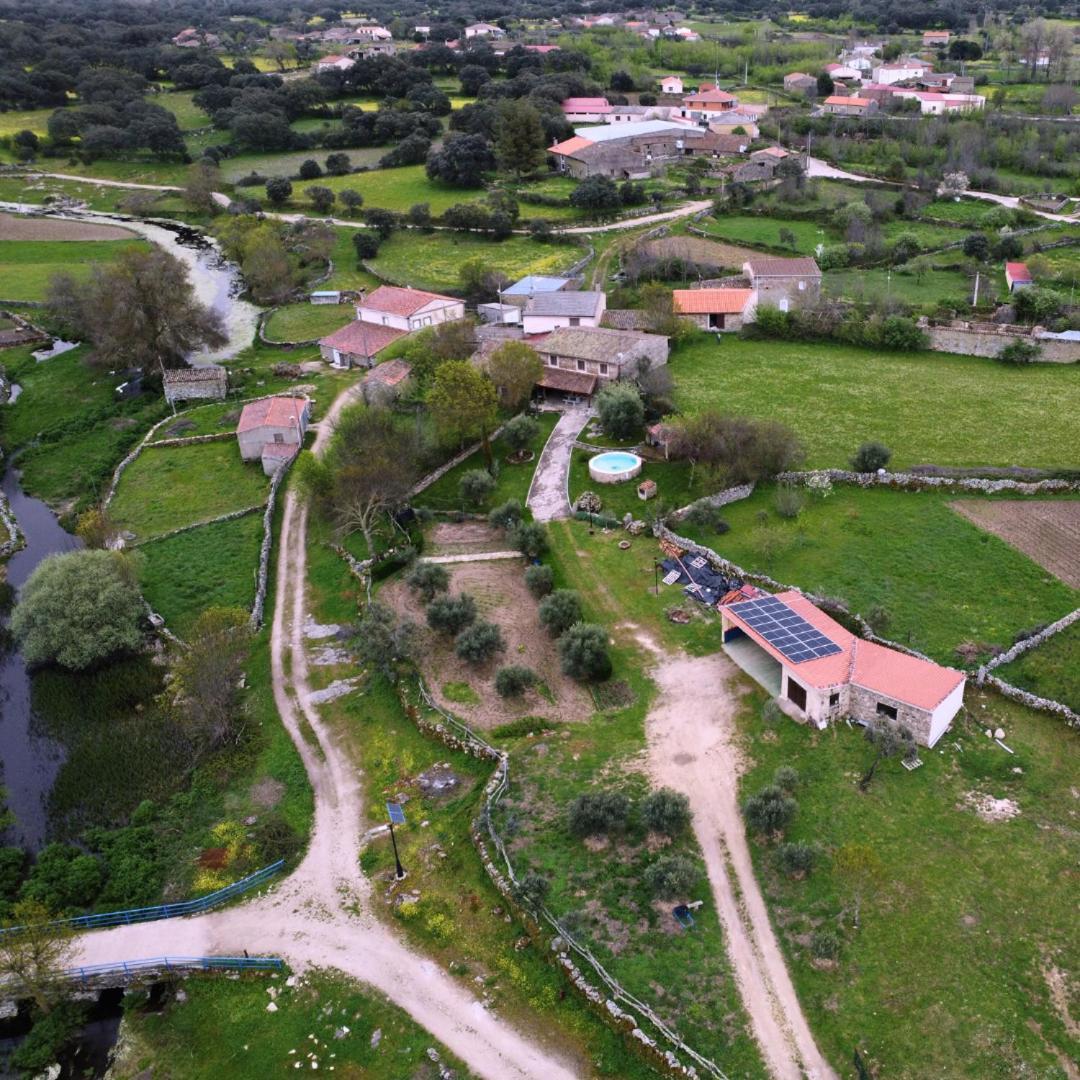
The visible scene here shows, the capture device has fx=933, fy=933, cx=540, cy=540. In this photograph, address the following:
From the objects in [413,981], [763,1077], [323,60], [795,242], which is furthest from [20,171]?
[763,1077]

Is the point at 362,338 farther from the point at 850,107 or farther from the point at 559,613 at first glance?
the point at 850,107

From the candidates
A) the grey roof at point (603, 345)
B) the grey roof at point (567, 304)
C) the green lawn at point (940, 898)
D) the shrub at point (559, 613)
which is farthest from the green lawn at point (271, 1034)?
the grey roof at point (567, 304)

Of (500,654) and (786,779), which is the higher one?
(786,779)

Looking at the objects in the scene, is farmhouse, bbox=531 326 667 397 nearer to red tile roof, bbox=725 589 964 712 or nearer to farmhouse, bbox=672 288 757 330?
farmhouse, bbox=672 288 757 330

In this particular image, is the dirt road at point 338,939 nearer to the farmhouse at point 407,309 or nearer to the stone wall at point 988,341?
the farmhouse at point 407,309

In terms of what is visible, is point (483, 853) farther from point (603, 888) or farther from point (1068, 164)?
point (1068, 164)

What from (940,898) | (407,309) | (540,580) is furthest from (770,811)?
(407,309)
